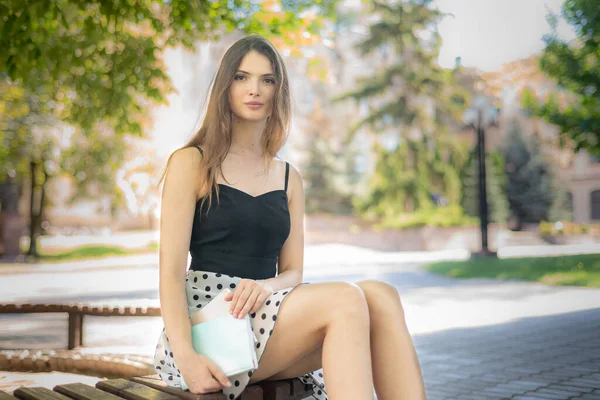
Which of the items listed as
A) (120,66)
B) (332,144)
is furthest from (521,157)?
(120,66)

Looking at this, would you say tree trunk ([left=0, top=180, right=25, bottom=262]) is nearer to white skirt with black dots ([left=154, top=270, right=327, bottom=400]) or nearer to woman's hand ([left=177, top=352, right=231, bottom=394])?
white skirt with black dots ([left=154, top=270, right=327, bottom=400])

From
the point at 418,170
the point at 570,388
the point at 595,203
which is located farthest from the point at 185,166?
the point at 595,203

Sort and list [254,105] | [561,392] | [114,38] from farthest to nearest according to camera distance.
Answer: [114,38]
[561,392]
[254,105]

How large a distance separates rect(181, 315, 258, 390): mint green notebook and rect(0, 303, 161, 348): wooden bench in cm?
277

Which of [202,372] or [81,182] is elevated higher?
[81,182]

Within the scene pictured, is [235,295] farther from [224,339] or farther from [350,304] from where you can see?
[350,304]

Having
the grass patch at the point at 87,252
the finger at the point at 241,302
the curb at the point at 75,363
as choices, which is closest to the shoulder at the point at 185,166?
the finger at the point at 241,302

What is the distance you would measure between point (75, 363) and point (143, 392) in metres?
3.17

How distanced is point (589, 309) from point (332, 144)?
26.6 m

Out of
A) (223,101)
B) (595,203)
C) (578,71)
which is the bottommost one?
(223,101)

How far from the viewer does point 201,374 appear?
2.03 meters

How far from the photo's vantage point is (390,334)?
2107 millimetres

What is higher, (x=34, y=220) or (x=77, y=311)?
(x=34, y=220)

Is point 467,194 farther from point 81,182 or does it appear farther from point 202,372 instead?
point 202,372
